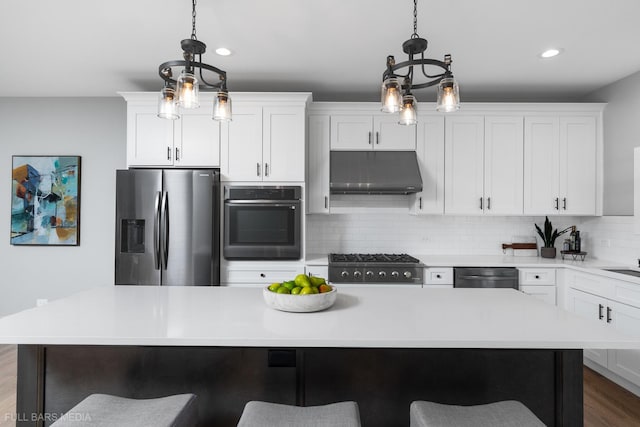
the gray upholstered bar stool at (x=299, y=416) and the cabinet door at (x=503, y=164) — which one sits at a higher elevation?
the cabinet door at (x=503, y=164)

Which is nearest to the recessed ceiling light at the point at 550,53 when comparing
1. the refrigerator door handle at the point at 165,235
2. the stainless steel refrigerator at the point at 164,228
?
the stainless steel refrigerator at the point at 164,228

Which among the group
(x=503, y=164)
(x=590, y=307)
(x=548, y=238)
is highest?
(x=503, y=164)

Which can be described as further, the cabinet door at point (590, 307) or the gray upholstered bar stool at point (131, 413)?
the cabinet door at point (590, 307)

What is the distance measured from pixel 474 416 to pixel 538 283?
267 centimetres

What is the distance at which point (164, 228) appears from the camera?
3.27 m

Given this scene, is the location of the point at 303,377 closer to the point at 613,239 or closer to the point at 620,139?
the point at 613,239

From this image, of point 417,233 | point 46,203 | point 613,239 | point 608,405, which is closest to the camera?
point 608,405

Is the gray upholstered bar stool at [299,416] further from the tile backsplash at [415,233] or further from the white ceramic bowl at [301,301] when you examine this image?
the tile backsplash at [415,233]

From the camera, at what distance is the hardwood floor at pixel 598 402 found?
252cm

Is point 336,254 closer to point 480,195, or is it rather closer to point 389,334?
A: point 480,195

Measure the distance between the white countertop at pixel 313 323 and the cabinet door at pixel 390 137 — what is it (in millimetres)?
2061

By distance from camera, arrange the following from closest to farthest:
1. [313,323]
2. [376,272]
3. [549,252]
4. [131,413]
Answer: [131,413]
[313,323]
[376,272]
[549,252]

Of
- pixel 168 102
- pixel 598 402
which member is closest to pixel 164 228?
pixel 168 102

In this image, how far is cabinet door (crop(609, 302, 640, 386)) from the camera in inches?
110
